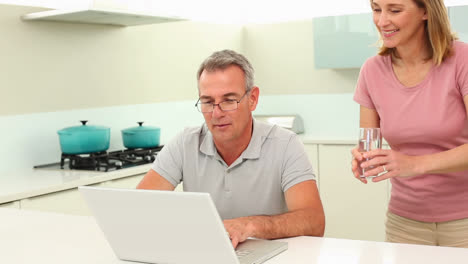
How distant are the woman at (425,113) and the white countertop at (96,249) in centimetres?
44

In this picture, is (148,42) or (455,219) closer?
(455,219)

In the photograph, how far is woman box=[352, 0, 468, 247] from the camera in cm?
191

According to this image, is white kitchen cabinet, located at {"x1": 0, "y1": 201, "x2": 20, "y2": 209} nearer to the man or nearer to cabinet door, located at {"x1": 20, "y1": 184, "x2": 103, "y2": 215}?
cabinet door, located at {"x1": 20, "y1": 184, "x2": 103, "y2": 215}

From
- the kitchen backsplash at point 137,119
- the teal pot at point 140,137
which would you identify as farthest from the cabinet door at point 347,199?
the teal pot at point 140,137

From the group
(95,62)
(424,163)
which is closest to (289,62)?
(95,62)

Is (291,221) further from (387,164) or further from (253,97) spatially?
(253,97)

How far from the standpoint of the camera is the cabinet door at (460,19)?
12.6ft

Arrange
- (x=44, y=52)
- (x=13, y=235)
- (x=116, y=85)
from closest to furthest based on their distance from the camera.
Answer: (x=13, y=235)
(x=44, y=52)
(x=116, y=85)

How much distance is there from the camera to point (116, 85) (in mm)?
4027

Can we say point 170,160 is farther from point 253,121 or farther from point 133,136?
point 133,136

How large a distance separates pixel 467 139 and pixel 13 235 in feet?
4.89

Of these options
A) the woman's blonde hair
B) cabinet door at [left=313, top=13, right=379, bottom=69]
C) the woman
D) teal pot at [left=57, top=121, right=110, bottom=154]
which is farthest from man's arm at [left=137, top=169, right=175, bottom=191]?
cabinet door at [left=313, top=13, right=379, bottom=69]

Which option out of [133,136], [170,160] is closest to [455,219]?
[170,160]

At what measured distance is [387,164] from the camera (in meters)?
1.67
